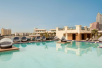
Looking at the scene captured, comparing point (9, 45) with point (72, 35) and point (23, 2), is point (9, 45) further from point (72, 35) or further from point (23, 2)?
point (72, 35)

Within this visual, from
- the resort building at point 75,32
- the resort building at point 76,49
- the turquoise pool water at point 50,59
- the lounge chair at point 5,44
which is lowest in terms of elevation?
the turquoise pool water at point 50,59

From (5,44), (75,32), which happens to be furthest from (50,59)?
(75,32)

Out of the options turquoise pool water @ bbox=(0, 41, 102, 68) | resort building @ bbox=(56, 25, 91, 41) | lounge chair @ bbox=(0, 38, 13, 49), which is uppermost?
resort building @ bbox=(56, 25, 91, 41)

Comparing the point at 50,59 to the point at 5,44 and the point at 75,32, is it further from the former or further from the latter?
the point at 75,32

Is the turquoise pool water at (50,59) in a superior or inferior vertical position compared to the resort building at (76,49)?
inferior

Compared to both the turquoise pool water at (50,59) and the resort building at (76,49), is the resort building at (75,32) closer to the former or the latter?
the resort building at (76,49)

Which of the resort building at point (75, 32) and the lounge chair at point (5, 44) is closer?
the lounge chair at point (5, 44)

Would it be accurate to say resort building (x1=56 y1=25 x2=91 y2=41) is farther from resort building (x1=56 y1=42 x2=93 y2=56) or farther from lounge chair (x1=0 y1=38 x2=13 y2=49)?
lounge chair (x1=0 y1=38 x2=13 y2=49)

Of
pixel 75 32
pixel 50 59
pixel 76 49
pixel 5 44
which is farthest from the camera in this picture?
pixel 75 32

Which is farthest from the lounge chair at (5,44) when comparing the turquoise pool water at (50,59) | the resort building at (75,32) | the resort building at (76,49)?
the resort building at (75,32)

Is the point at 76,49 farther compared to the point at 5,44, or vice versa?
the point at 76,49

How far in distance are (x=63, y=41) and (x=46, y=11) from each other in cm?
1241

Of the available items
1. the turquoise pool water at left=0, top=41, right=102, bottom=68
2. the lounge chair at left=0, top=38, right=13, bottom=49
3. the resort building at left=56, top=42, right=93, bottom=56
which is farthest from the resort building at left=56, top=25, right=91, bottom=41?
the lounge chair at left=0, top=38, right=13, bottom=49

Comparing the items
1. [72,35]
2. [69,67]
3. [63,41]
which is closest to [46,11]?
[72,35]
